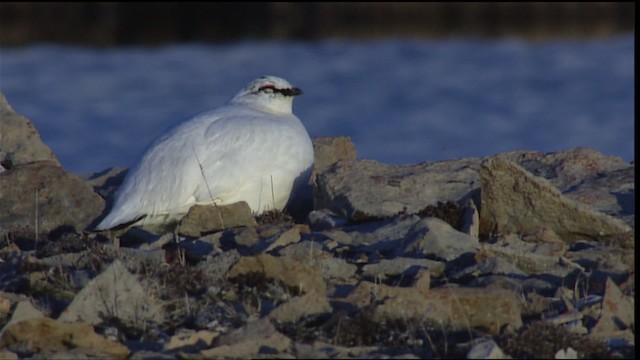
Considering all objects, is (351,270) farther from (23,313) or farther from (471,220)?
(23,313)

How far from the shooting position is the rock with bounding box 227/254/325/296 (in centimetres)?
717

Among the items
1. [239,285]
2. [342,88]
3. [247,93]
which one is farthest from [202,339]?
[342,88]

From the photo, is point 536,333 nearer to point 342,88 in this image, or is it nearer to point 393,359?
point 393,359

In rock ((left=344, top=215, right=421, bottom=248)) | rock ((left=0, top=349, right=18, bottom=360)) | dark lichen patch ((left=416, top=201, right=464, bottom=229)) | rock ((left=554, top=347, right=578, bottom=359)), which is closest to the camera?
rock ((left=554, top=347, right=578, bottom=359))

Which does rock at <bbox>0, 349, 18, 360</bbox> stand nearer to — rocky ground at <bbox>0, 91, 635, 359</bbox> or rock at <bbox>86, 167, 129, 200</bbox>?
rocky ground at <bbox>0, 91, 635, 359</bbox>

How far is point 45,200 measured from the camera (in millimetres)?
9461

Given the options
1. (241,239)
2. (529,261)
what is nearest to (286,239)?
(241,239)

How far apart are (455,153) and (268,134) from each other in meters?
14.9

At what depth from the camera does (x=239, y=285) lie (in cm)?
730

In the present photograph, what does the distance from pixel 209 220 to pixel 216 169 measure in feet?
2.39

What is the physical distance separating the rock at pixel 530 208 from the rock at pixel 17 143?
3770mm

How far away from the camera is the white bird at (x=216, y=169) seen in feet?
30.6

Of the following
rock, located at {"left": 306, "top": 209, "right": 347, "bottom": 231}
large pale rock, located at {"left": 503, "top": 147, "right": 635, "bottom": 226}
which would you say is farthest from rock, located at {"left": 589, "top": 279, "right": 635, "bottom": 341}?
rock, located at {"left": 306, "top": 209, "right": 347, "bottom": 231}

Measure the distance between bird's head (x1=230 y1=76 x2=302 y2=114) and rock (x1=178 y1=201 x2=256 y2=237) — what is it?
5.92 ft
